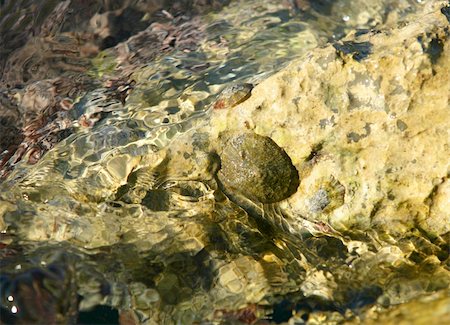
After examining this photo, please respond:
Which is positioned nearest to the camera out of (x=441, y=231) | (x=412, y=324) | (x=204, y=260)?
(x=412, y=324)

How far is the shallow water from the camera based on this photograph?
3.47m

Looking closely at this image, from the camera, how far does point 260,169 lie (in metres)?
3.75

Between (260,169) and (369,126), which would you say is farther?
(260,169)

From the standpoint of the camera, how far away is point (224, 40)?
235 inches

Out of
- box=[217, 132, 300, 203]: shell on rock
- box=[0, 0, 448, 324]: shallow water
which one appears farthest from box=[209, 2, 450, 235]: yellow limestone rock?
box=[0, 0, 448, 324]: shallow water

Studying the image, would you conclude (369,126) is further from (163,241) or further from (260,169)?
(163,241)

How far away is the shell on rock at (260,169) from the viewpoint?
3.76 m

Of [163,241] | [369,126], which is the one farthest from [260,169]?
[163,241]

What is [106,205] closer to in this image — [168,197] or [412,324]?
[168,197]

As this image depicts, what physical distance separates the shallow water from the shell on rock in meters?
0.20

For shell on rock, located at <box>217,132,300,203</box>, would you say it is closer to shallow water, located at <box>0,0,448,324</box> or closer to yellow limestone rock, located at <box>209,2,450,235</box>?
yellow limestone rock, located at <box>209,2,450,235</box>

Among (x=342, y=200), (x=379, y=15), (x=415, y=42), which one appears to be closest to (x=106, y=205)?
(x=342, y=200)

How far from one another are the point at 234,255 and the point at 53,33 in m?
3.64

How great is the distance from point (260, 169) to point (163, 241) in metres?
0.88
